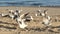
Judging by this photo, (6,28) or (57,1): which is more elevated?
(57,1)

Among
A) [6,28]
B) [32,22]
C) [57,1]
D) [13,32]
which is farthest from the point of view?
[57,1]

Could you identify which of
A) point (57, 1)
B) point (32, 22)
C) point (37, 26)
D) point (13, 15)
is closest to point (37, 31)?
point (37, 26)

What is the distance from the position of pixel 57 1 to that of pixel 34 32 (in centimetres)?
1219

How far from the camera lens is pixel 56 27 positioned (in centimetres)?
1055

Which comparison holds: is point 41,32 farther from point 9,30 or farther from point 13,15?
point 13,15

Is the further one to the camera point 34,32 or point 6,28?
point 6,28

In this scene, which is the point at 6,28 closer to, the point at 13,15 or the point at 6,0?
the point at 13,15

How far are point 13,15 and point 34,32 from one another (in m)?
2.64

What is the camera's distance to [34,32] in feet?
31.1

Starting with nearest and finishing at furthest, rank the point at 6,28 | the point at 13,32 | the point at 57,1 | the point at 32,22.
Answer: the point at 13,32 → the point at 6,28 → the point at 32,22 → the point at 57,1

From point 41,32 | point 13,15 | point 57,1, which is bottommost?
point 41,32

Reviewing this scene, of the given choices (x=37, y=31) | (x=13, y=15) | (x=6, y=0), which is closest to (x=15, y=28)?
(x=37, y=31)

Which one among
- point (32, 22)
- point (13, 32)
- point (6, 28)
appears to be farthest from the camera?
point (32, 22)

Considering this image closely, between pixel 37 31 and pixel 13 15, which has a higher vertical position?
pixel 13 15
